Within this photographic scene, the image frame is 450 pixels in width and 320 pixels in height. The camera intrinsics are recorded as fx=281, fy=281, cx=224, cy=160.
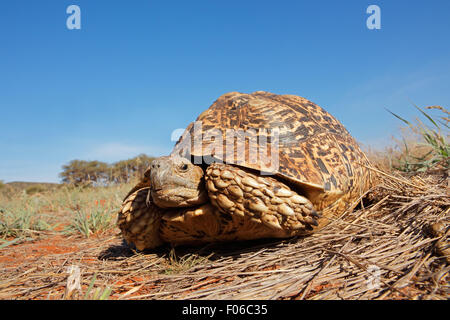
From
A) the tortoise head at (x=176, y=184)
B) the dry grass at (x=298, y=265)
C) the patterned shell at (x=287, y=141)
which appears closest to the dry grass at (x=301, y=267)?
the dry grass at (x=298, y=265)

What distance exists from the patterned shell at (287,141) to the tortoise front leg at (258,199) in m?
0.14

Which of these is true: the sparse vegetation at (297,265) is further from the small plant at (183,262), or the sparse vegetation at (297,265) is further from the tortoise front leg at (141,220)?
the tortoise front leg at (141,220)

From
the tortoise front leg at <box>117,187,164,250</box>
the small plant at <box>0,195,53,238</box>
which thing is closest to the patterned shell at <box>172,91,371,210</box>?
the tortoise front leg at <box>117,187,164,250</box>

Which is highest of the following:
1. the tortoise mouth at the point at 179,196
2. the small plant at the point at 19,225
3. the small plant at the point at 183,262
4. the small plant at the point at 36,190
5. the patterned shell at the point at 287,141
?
the patterned shell at the point at 287,141

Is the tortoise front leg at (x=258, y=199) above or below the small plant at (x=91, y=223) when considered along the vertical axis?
above

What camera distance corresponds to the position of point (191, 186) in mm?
2434

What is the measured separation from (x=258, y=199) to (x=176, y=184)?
0.71 m

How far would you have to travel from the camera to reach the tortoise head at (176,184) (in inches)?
93.0

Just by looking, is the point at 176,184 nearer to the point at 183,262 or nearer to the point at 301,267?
the point at 183,262

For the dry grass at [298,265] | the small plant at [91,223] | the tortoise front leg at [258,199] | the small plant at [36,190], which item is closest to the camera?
the dry grass at [298,265]

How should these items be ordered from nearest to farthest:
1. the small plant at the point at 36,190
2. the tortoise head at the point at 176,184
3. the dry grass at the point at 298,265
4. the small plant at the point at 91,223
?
the dry grass at the point at 298,265 → the tortoise head at the point at 176,184 → the small plant at the point at 91,223 → the small plant at the point at 36,190

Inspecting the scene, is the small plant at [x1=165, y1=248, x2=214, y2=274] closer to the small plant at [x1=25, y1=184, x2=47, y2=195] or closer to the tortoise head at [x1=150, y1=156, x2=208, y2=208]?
the tortoise head at [x1=150, y1=156, x2=208, y2=208]

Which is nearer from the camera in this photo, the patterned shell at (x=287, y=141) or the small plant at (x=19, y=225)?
the patterned shell at (x=287, y=141)
